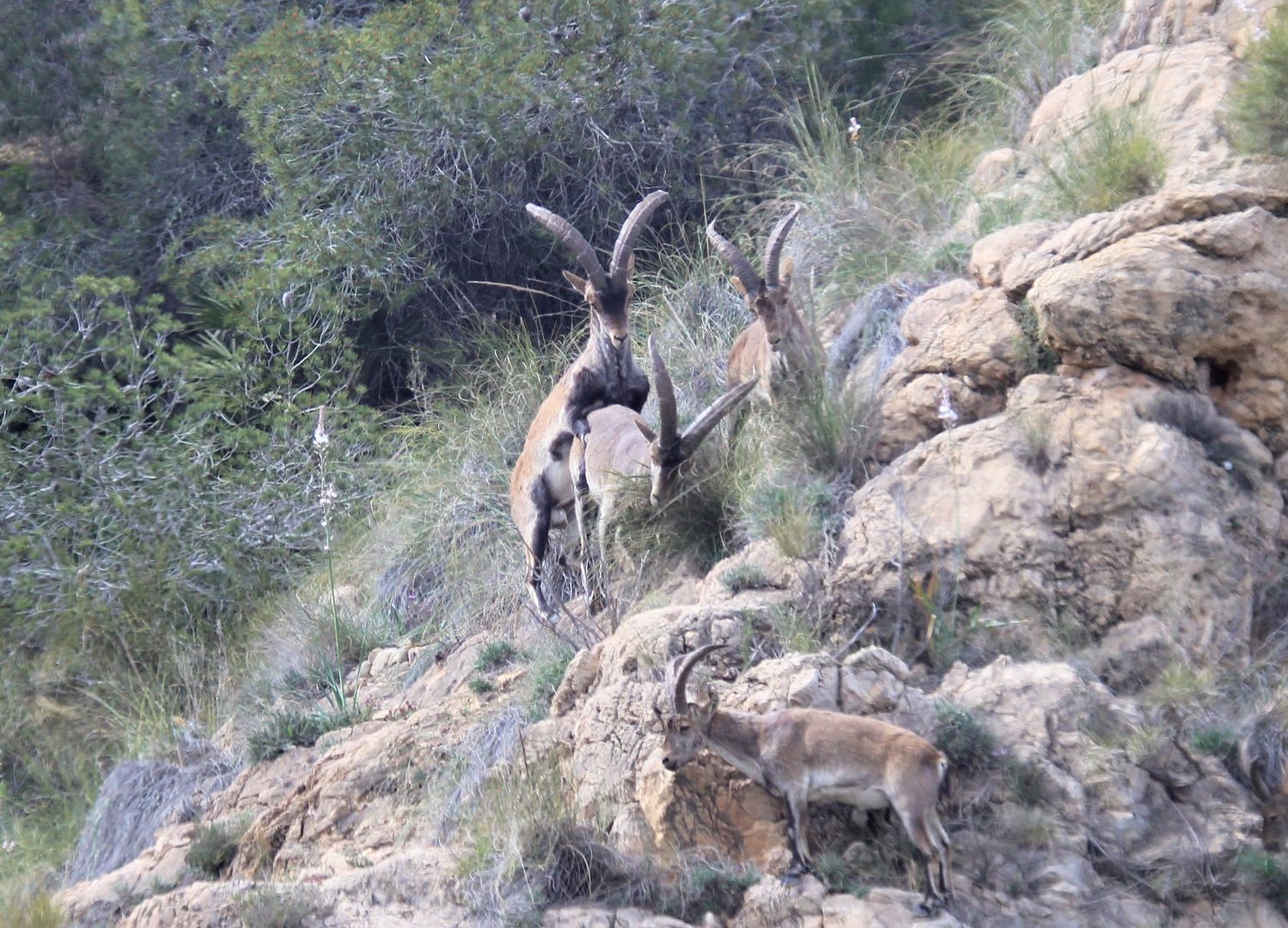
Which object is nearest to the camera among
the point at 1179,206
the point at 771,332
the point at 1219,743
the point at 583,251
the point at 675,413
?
the point at 1219,743

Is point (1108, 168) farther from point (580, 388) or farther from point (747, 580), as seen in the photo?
point (580, 388)

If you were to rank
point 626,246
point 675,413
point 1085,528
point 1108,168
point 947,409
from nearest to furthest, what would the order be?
point 1085,528 → point 947,409 → point 1108,168 → point 675,413 → point 626,246

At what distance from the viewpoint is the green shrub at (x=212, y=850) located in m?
7.24

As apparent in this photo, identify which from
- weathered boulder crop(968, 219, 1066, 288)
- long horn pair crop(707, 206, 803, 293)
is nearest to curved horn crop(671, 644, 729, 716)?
weathered boulder crop(968, 219, 1066, 288)

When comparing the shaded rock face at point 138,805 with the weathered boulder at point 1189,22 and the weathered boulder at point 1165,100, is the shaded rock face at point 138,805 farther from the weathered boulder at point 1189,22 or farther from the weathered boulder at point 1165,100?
the weathered boulder at point 1189,22

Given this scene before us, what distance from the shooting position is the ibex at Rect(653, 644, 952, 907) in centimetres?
534

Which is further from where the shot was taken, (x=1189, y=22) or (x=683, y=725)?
(x=1189, y=22)

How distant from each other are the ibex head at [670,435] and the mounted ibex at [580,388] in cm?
102

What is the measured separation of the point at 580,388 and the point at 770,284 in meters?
1.67

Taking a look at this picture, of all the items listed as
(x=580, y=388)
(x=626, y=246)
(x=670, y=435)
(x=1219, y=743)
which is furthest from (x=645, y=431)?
(x=1219, y=743)

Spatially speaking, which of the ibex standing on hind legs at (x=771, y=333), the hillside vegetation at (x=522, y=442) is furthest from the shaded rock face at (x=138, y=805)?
the ibex standing on hind legs at (x=771, y=333)

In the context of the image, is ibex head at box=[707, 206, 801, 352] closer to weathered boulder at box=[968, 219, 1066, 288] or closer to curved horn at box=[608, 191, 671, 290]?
curved horn at box=[608, 191, 671, 290]

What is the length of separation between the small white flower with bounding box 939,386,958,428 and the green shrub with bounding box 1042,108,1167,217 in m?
1.45

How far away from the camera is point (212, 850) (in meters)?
7.28
